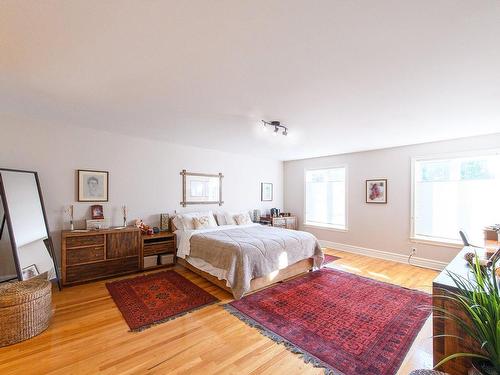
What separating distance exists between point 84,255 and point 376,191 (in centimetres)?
555

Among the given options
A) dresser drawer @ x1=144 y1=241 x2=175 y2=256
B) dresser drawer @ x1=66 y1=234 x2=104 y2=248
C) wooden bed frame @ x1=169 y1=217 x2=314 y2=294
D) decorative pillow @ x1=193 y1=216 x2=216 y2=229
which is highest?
decorative pillow @ x1=193 y1=216 x2=216 y2=229

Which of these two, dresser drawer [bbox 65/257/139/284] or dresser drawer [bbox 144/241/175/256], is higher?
dresser drawer [bbox 144/241/175/256]

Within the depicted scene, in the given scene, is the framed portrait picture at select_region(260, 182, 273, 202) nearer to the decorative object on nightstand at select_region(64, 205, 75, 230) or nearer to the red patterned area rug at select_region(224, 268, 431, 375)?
the red patterned area rug at select_region(224, 268, 431, 375)

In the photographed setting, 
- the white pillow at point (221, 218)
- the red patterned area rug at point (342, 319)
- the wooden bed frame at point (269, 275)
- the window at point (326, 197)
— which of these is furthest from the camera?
the window at point (326, 197)

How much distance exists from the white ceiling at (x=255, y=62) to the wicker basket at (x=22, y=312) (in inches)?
80.0

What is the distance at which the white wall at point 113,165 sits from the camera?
339cm

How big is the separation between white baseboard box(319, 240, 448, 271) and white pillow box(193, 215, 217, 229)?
123 inches

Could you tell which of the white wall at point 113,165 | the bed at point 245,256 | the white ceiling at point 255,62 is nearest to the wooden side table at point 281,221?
the white wall at point 113,165

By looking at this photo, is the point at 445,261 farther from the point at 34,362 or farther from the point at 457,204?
the point at 34,362

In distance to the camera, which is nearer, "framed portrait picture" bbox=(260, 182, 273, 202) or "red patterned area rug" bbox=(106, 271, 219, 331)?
"red patterned area rug" bbox=(106, 271, 219, 331)

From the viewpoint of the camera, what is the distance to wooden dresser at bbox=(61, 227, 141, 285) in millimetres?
3385

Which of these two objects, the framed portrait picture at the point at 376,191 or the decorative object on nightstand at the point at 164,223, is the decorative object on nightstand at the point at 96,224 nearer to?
the decorative object on nightstand at the point at 164,223

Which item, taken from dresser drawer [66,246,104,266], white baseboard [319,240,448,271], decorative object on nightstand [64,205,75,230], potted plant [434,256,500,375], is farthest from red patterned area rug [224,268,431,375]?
decorative object on nightstand [64,205,75,230]

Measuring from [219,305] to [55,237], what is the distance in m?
2.81
